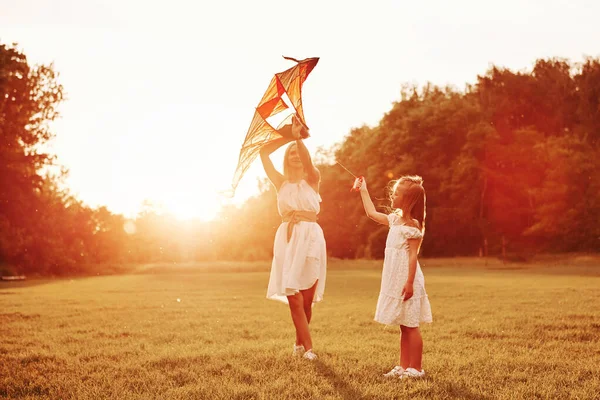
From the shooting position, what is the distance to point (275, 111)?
6953 mm

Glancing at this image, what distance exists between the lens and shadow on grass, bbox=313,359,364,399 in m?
4.98

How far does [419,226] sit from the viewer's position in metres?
A: 5.89

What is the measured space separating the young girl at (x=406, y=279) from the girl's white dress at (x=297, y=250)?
1042 mm

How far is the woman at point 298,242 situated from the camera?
6.68 meters

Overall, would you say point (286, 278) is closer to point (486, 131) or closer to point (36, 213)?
point (36, 213)

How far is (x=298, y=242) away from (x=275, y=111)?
5.02 ft

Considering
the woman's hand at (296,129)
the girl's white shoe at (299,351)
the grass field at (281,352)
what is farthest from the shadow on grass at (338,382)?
the woman's hand at (296,129)

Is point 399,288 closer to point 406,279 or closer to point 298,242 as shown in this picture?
point 406,279

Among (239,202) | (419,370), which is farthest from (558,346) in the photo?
(239,202)

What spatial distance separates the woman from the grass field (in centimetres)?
57

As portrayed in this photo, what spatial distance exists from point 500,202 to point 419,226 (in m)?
47.1

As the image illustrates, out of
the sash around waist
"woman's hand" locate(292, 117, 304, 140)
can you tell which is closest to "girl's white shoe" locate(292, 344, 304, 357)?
the sash around waist

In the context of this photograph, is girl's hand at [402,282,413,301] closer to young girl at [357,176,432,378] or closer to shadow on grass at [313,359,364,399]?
young girl at [357,176,432,378]

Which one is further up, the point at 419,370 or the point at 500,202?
the point at 500,202
